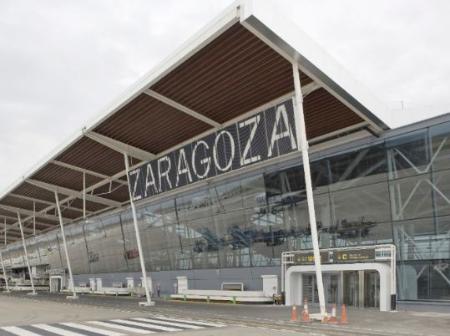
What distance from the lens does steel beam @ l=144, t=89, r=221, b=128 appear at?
949 inches

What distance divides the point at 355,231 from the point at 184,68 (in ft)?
44.3

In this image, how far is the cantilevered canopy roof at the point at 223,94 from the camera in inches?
725

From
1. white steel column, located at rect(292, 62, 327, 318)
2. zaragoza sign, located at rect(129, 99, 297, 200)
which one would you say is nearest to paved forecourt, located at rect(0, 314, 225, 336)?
white steel column, located at rect(292, 62, 327, 318)

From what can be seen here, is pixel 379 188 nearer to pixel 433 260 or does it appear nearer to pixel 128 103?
pixel 433 260

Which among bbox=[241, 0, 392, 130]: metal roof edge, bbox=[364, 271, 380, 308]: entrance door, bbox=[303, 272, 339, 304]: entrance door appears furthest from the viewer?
bbox=[303, 272, 339, 304]: entrance door

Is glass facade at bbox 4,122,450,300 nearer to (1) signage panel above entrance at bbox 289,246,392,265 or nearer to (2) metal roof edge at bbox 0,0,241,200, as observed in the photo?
(1) signage panel above entrance at bbox 289,246,392,265

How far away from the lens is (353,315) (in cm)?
2222

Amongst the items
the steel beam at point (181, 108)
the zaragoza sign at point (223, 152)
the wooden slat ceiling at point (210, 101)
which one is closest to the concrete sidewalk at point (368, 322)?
the zaragoza sign at point (223, 152)

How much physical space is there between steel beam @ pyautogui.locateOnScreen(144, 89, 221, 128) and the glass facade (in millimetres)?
7155

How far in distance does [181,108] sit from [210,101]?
5.45 feet

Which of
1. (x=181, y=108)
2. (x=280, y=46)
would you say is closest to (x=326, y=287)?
(x=181, y=108)

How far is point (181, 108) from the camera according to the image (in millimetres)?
25766

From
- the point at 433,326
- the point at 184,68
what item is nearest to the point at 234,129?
the point at 184,68

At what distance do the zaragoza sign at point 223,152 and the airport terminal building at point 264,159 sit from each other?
8cm
